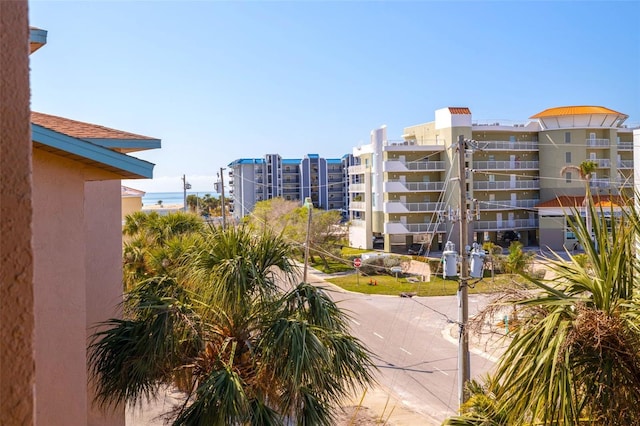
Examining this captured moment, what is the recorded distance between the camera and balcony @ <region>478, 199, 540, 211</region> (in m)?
54.2

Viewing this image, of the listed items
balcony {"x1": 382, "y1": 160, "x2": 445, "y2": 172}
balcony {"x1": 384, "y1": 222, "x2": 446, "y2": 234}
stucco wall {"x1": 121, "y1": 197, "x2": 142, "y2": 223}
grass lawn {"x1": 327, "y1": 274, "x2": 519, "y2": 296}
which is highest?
balcony {"x1": 382, "y1": 160, "x2": 445, "y2": 172}

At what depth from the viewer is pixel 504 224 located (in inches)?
2125

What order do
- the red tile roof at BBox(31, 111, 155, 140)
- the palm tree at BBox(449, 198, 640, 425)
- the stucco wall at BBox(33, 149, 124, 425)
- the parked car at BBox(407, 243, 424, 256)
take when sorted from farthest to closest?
the parked car at BBox(407, 243, 424, 256), the red tile roof at BBox(31, 111, 155, 140), the stucco wall at BBox(33, 149, 124, 425), the palm tree at BBox(449, 198, 640, 425)

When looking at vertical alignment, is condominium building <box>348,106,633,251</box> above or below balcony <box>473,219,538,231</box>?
above

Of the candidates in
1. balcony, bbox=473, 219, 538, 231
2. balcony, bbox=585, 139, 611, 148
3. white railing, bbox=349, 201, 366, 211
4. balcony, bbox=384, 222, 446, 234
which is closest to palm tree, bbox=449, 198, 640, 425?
balcony, bbox=384, 222, 446, 234

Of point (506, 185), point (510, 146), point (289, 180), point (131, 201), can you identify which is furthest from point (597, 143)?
point (289, 180)

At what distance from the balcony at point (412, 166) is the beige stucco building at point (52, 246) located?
42781 mm

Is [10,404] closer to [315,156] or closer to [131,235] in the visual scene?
[131,235]

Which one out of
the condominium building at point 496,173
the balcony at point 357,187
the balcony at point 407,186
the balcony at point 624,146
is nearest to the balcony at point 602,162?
the condominium building at point 496,173

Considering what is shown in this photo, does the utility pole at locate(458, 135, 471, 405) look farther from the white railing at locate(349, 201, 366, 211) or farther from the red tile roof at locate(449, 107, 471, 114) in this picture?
the white railing at locate(349, 201, 366, 211)

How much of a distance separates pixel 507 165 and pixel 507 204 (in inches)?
142

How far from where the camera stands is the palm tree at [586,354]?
475cm

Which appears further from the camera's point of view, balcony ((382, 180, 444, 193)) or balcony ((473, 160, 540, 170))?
balcony ((473, 160, 540, 170))

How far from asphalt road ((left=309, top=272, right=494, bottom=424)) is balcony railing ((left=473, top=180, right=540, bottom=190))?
2142 centimetres
